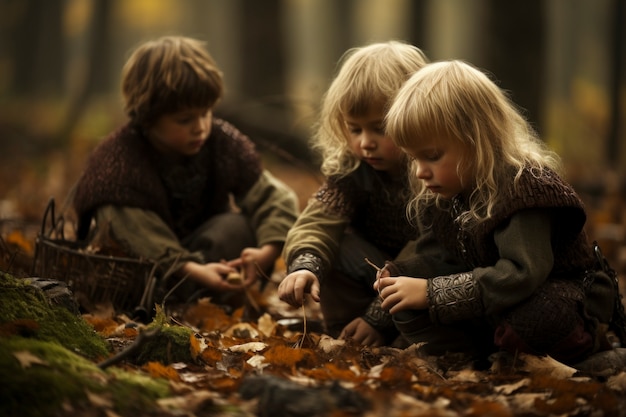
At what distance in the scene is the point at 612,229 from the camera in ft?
21.3

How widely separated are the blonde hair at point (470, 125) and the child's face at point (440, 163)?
21 mm

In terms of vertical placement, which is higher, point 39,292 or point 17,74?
point 39,292

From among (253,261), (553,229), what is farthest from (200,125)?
(553,229)

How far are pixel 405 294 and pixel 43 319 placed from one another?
1.36m

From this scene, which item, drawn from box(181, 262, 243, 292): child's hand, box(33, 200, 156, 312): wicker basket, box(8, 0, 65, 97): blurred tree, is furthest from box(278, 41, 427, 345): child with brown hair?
box(8, 0, 65, 97): blurred tree

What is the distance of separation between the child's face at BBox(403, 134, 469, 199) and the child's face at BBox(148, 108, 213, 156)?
159cm

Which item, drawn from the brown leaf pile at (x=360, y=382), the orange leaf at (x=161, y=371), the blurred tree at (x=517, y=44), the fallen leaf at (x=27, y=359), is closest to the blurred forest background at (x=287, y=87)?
the blurred tree at (x=517, y=44)

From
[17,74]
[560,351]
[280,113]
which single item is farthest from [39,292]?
[17,74]

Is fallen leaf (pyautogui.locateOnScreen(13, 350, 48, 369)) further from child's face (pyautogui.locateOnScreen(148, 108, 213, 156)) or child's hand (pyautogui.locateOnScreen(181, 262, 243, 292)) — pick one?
child's face (pyautogui.locateOnScreen(148, 108, 213, 156))

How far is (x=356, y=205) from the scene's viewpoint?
3881mm

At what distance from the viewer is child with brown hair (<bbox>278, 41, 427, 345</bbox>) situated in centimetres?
362

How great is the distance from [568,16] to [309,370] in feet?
81.3

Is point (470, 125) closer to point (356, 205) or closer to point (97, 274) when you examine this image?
point (356, 205)

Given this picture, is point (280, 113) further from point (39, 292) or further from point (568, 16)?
point (568, 16)
